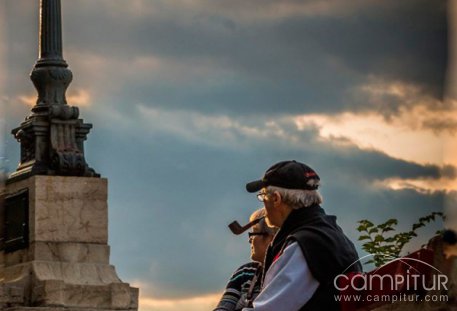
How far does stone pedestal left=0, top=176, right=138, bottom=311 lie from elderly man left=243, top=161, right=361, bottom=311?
8.94 meters

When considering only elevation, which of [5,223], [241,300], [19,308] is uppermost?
[5,223]

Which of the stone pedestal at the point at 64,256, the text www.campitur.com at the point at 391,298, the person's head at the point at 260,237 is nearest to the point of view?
the text www.campitur.com at the point at 391,298

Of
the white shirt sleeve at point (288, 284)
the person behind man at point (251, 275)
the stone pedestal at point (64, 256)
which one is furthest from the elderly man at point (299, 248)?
the stone pedestal at point (64, 256)

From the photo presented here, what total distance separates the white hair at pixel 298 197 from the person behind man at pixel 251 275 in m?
0.88

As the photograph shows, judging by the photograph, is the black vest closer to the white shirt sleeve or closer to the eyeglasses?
the white shirt sleeve

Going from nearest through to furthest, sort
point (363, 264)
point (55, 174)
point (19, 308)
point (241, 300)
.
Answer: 1. point (363, 264)
2. point (241, 300)
3. point (19, 308)
4. point (55, 174)

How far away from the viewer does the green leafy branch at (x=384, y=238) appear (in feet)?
18.1

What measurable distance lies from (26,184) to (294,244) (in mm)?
9937

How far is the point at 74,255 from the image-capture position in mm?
16141

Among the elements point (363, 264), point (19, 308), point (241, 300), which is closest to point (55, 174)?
point (19, 308)

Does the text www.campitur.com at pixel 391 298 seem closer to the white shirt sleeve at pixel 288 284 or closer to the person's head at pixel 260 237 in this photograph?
the white shirt sleeve at pixel 288 284

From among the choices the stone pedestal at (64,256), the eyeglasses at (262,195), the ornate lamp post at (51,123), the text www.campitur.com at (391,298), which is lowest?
the text www.campitur.com at (391,298)

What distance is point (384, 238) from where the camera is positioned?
7480 millimetres

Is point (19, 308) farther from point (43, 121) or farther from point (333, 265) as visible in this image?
point (333, 265)
